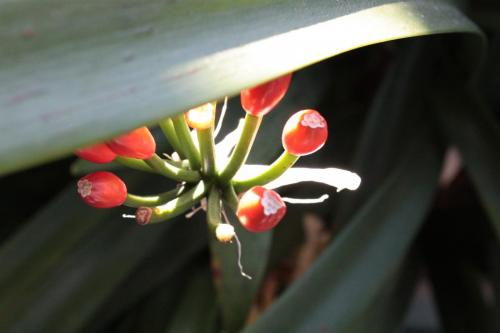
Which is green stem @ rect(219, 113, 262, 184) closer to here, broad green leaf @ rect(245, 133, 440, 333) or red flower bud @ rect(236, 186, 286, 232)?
red flower bud @ rect(236, 186, 286, 232)

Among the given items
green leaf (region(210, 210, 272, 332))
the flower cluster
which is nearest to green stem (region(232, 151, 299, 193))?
the flower cluster

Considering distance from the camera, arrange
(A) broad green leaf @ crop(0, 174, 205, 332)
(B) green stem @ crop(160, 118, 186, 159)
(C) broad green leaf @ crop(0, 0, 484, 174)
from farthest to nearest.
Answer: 1. (A) broad green leaf @ crop(0, 174, 205, 332)
2. (B) green stem @ crop(160, 118, 186, 159)
3. (C) broad green leaf @ crop(0, 0, 484, 174)

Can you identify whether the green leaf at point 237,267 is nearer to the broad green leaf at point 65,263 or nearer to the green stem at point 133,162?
the broad green leaf at point 65,263

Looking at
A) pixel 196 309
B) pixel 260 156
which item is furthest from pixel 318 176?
pixel 196 309

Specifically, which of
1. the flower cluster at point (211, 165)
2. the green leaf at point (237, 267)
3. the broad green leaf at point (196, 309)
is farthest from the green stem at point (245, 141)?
the broad green leaf at point (196, 309)

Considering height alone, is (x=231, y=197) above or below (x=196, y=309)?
above

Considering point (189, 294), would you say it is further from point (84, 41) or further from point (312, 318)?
point (84, 41)

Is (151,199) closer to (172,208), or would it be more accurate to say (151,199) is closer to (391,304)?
(172,208)
